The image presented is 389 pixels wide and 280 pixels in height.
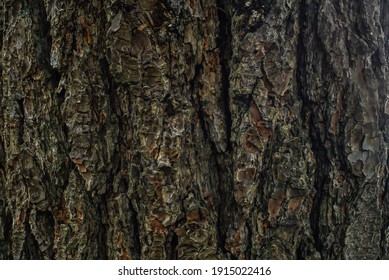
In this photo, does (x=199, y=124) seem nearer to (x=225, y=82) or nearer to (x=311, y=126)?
(x=225, y=82)

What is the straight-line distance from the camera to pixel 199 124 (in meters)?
1.13

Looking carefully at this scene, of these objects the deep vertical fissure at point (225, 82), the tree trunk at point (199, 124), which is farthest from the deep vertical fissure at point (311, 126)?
the deep vertical fissure at point (225, 82)

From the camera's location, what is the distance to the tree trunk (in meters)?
1.10

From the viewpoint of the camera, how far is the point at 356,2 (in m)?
1.12

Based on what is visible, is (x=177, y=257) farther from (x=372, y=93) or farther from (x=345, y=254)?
(x=372, y=93)

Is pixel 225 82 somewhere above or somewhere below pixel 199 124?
above

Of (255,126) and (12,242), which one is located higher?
(255,126)

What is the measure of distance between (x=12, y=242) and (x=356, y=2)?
1.12 meters

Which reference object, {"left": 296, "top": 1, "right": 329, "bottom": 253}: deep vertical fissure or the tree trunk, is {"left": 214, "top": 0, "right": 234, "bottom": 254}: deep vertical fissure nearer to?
the tree trunk

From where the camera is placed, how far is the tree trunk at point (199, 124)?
1.10 m

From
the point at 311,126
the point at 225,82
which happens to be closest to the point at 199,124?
the point at 225,82

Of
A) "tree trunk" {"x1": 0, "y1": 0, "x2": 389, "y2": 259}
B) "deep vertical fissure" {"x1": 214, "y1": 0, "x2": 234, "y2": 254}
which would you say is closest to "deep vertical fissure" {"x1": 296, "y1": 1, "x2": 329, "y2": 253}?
"tree trunk" {"x1": 0, "y1": 0, "x2": 389, "y2": 259}

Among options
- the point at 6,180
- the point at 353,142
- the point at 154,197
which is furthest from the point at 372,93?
the point at 6,180

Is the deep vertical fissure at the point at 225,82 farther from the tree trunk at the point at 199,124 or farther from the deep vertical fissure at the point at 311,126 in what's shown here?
the deep vertical fissure at the point at 311,126
